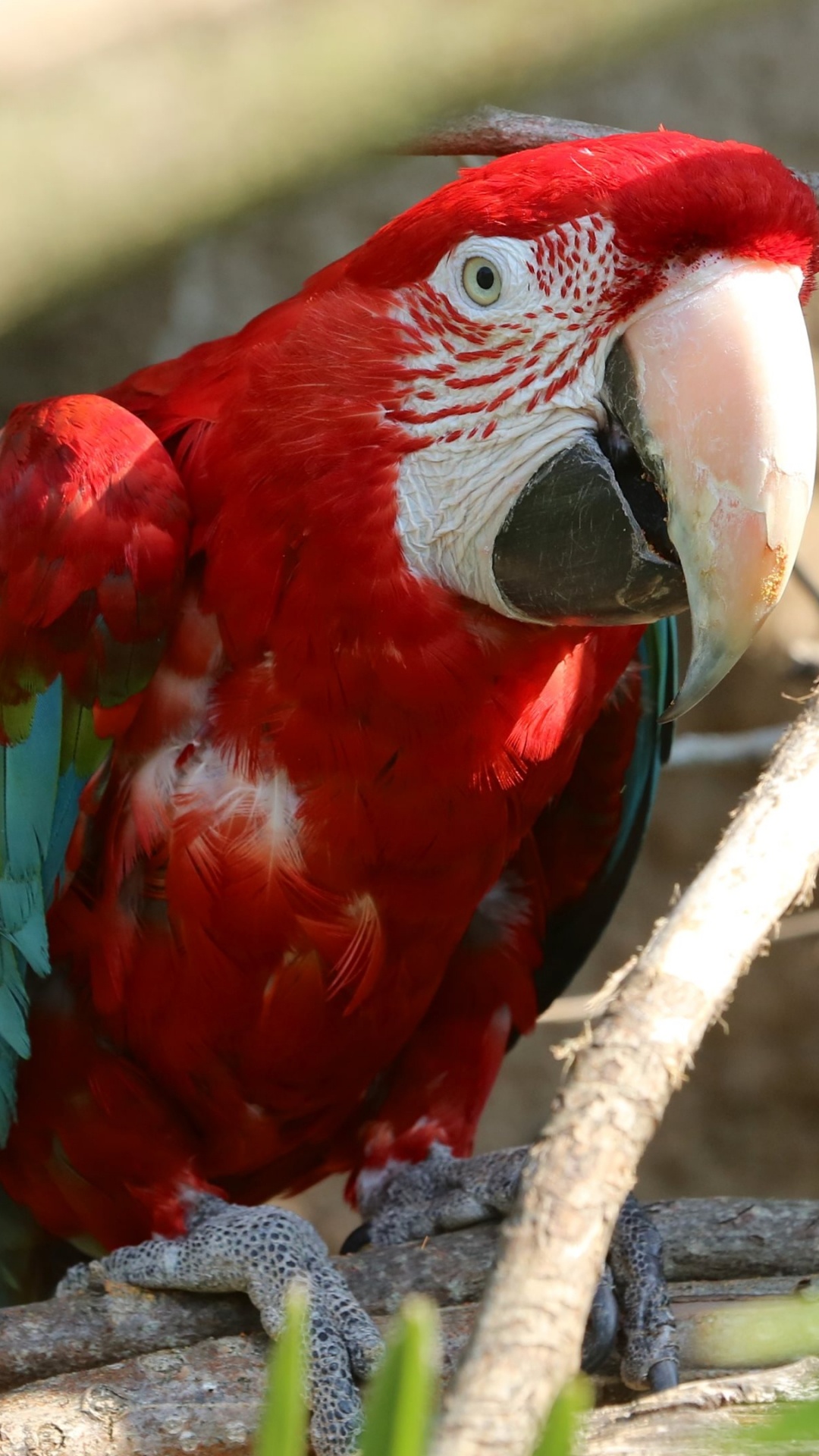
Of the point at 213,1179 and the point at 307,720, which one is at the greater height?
the point at 307,720

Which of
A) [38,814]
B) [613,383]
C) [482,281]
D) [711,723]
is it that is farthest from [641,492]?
[711,723]

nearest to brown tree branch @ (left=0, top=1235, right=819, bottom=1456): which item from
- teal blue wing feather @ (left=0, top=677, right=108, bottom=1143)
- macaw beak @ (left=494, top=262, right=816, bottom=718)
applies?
teal blue wing feather @ (left=0, top=677, right=108, bottom=1143)

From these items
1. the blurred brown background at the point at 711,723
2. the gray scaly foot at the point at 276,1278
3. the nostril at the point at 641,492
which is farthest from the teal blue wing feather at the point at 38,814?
the blurred brown background at the point at 711,723

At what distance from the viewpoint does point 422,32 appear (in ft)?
2.26

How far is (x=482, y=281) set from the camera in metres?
1.56

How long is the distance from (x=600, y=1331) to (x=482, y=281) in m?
1.28

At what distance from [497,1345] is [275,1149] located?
1.46 m

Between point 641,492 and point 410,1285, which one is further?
point 410,1285

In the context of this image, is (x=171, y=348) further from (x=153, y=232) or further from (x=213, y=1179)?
(x=153, y=232)

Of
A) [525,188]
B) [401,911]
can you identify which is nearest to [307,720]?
[401,911]

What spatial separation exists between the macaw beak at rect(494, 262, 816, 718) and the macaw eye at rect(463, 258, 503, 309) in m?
0.17

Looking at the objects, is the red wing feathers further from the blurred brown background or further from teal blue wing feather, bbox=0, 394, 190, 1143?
the blurred brown background

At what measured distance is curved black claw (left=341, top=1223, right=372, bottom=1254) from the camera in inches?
87.1

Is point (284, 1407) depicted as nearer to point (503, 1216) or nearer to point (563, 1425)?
point (563, 1425)
